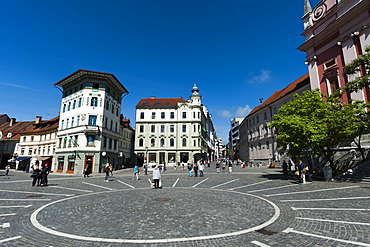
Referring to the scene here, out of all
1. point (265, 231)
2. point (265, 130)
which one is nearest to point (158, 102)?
point (265, 130)

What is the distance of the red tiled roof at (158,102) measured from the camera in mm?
59084

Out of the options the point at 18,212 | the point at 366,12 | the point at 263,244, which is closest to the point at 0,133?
the point at 18,212

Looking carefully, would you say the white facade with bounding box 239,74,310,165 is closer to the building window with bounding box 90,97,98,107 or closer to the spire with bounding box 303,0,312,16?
the spire with bounding box 303,0,312,16

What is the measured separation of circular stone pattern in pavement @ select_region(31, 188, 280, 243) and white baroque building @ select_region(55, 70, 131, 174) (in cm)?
2723

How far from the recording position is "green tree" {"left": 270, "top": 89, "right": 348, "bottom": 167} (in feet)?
54.9

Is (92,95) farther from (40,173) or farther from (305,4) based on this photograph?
(305,4)

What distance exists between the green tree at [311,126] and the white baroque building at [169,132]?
38.2 m

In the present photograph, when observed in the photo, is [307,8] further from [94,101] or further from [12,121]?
[12,121]

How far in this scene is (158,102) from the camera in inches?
2414

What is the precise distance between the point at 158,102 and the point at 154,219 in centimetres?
5537

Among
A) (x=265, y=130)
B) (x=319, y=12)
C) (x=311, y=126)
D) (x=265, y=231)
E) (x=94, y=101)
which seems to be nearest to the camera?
(x=265, y=231)

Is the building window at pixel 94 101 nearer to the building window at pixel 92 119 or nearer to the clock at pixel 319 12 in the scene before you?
the building window at pixel 92 119

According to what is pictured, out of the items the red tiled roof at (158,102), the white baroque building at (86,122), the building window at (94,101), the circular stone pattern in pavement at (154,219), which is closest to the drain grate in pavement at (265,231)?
the circular stone pattern in pavement at (154,219)

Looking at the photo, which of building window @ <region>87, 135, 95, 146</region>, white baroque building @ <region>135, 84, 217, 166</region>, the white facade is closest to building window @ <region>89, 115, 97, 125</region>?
building window @ <region>87, 135, 95, 146</region>
